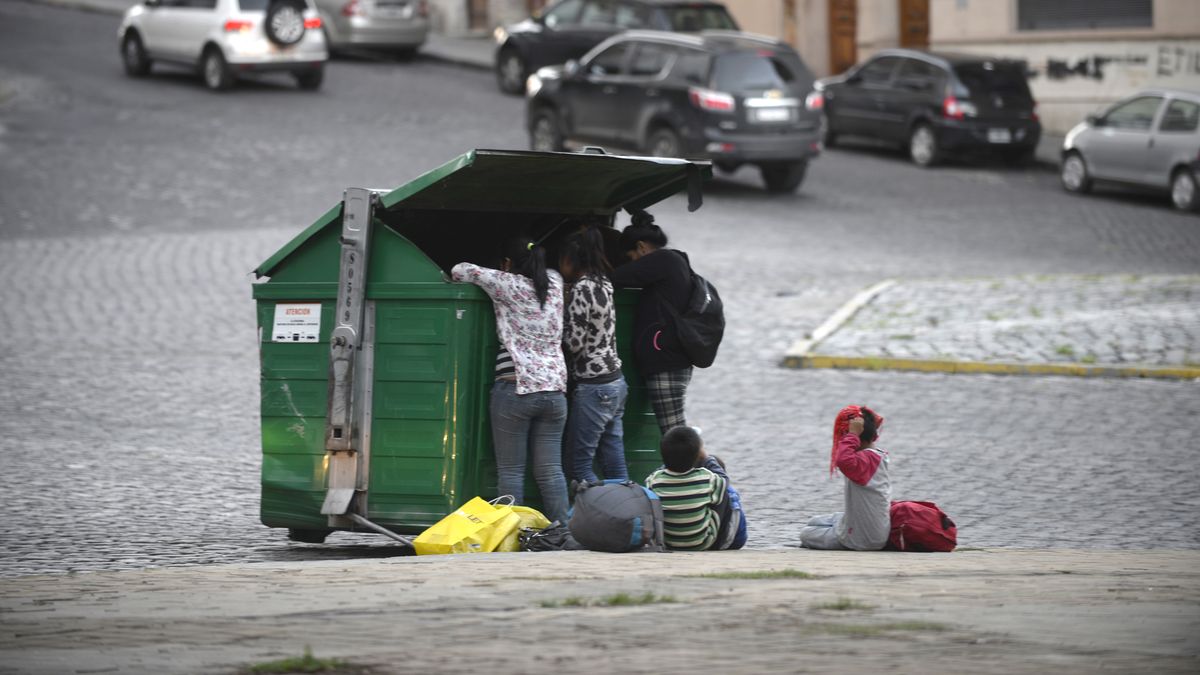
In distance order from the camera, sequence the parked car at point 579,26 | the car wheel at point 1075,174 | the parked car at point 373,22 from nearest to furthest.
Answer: the car wheel at point 1075,174, the parked car at point 579,26, the parked car at point 373,22

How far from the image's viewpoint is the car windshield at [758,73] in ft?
69.9

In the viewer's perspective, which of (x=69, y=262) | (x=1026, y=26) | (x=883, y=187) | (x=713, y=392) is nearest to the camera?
(x=713, y=392)

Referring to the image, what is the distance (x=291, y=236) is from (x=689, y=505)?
1134cm

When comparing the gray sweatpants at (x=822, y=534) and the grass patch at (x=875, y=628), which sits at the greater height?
the grass patch at (x=875, y=628)

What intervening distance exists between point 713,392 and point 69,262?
778cm

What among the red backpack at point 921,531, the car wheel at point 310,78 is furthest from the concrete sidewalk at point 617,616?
the car wheel at point 310,78

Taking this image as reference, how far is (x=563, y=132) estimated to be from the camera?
23.0 metres

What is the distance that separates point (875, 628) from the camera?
229 inches

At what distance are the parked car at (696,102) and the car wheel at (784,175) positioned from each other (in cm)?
1

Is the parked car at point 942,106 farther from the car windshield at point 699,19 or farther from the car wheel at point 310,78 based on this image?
the car wheel at point 310,78

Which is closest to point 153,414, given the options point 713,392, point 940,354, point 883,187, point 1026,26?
point 713,392

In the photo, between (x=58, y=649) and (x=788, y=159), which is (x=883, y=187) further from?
(x=58, y=649)

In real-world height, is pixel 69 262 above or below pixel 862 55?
below

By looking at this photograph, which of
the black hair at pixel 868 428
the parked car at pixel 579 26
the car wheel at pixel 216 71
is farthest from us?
the car wheel at pixel 216 71
